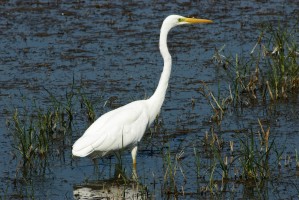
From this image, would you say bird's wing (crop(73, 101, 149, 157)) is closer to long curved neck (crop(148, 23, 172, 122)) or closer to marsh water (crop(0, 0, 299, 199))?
long curved neck (crop(148, 23, 172, 122))

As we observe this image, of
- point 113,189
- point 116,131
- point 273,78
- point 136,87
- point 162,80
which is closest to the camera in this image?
point 113,189

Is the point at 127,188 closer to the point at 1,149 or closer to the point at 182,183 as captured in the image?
the point at 182,183

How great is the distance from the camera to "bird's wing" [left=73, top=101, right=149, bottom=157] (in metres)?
7.75

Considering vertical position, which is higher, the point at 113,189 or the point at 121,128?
the point at 121,128

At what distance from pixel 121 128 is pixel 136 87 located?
2753 millimetres

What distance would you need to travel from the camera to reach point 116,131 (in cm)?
793

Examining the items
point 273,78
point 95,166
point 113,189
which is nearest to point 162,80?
point 95,166

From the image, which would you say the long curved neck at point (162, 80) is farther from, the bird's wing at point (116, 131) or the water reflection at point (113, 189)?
the water reflection at point (113, 189)

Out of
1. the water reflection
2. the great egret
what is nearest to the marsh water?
the water reflection

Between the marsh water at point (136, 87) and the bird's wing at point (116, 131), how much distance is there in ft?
1.06

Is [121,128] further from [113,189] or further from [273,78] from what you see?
[273,78]

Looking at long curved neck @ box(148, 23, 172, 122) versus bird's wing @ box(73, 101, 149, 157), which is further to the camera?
long curved neck @ box(148, 23, 172, 122)

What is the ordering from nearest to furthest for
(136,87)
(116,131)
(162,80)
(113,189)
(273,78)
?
(113,189)
(116,131)
(162,80)
(273,78)
(136,87)

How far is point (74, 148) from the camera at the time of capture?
25.1 ft
